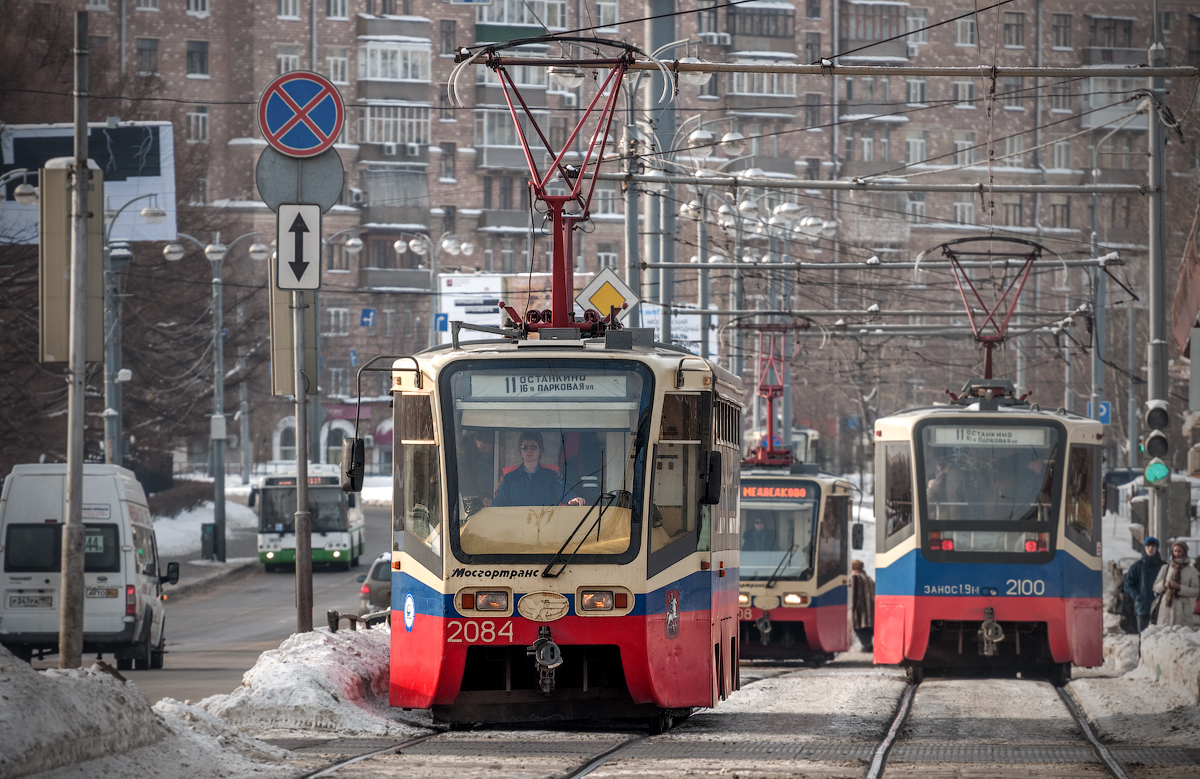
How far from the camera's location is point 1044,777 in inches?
400

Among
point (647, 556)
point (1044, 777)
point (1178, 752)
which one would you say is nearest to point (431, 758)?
point (647, 556)

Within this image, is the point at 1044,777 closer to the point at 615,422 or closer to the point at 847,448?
the point at 615,422

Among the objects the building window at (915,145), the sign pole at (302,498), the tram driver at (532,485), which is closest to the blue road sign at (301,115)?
the sign pole at (302,498)

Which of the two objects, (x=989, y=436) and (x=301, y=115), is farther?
(x=989, y=436)

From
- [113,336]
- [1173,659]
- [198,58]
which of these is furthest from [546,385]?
[198,58]

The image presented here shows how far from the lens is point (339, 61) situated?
92.4 m

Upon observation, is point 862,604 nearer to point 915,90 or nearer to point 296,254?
point 296,254

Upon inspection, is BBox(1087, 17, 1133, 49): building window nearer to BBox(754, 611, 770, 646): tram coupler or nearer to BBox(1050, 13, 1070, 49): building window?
BBox(1050, 13, 1070, 49): building window

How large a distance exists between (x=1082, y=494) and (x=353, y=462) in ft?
29.6

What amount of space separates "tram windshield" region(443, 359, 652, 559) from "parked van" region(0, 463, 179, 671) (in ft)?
45.7

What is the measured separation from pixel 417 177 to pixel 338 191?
3047 inches

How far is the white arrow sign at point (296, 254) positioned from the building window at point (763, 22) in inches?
3133

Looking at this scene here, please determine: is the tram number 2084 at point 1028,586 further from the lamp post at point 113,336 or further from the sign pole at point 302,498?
the lamp post at point 113,336

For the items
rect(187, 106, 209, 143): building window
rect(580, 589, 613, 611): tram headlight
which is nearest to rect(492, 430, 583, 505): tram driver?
rect(580, 589, 613, 611): tram headlight
